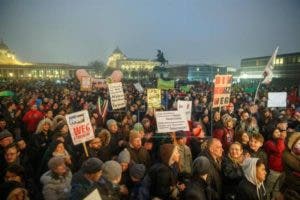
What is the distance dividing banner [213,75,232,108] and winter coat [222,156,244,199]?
160 inches

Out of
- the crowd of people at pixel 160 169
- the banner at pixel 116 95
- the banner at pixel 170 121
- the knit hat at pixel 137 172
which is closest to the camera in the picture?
the crowd of people at pixel 160 169

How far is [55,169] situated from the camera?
4.74m

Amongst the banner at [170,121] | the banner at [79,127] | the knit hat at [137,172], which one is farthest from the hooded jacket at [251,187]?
the banner at [79,127]

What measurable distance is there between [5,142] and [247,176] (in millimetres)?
4640

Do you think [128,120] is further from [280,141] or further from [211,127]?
[280,141]

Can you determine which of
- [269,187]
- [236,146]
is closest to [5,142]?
[236,146]

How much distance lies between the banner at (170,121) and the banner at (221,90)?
8.46 feet

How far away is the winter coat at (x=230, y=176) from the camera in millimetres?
5270

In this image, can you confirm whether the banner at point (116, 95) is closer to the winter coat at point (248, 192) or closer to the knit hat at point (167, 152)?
the knit hat at point (167, 152)

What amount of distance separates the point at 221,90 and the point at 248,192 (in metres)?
5.72

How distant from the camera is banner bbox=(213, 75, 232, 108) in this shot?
936 cm

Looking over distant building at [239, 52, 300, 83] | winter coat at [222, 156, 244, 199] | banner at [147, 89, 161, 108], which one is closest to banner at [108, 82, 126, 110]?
banner at [147, 89, 161, 108]

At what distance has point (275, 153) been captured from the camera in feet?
20.9

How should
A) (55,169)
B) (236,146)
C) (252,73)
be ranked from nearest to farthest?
1. (55,169)
2. (236,146)
3. (252,73)
